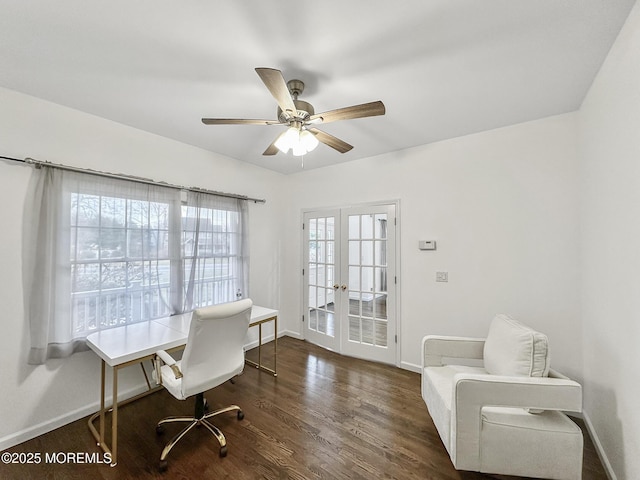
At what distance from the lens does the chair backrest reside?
67.4 inches

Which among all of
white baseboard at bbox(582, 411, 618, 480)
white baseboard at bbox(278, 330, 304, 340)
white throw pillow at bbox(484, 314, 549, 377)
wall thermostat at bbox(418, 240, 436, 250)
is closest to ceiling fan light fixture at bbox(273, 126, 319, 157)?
wall thermostat at bbox(418, 240, 436, 250)

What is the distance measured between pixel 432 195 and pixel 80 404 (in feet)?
12.6

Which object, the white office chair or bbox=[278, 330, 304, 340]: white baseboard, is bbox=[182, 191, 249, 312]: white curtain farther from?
the white office chair

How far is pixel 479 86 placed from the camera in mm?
1890

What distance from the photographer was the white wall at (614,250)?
1.33 metres

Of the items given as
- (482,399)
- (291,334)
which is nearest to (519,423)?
(482,399)

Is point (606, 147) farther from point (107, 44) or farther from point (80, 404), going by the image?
point (80, 404)

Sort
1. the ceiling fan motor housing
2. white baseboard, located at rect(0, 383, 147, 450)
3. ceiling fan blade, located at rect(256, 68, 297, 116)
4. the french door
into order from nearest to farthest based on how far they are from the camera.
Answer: ceiling fan blade, located at rect(256, 68, 297, 116), the ceiling fan motor housing, white baseboard, located at rect(0, 383, 147, 450), the french door

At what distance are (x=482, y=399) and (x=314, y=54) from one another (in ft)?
7.38

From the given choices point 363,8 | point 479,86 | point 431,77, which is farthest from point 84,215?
point 479,86

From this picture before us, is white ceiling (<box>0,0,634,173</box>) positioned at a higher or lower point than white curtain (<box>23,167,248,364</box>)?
higher

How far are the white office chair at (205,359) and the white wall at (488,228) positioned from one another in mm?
1975

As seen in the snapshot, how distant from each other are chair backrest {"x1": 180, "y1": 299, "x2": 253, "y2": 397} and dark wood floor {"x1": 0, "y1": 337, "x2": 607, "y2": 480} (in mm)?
490

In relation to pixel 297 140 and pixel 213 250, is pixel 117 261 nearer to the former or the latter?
→ pixel 213 250
